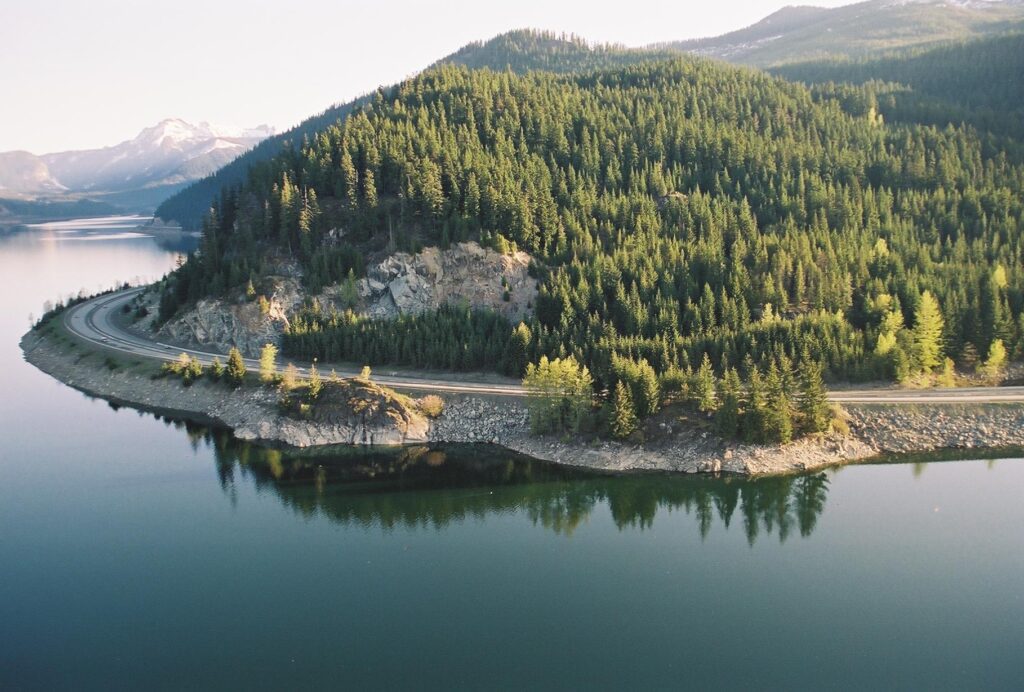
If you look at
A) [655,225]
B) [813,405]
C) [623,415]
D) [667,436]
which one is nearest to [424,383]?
[623,415]

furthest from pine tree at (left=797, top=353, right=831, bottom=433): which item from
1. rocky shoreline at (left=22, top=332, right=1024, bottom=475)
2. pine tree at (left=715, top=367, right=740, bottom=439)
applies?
pine tree at (left=715, top=367, right=740, bottom=439)

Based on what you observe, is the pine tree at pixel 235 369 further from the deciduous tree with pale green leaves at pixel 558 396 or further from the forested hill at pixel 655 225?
the deciduous tree with pale green leaves at pixel 558 396

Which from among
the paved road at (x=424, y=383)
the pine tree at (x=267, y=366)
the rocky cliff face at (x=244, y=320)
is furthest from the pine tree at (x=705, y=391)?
the rocky cliff face at (x=244, y=320)

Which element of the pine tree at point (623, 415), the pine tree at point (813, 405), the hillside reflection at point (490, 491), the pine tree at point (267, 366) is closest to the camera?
the hillside reflection at point (490, 491)

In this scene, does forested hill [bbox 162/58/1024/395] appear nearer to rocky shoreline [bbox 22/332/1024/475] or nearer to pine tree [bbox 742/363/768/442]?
rocky shoreline [bbox 22/332/1024/475]

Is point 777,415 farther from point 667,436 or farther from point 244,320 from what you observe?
point 244,320

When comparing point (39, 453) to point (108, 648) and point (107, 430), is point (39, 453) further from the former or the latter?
point (108, 648)
